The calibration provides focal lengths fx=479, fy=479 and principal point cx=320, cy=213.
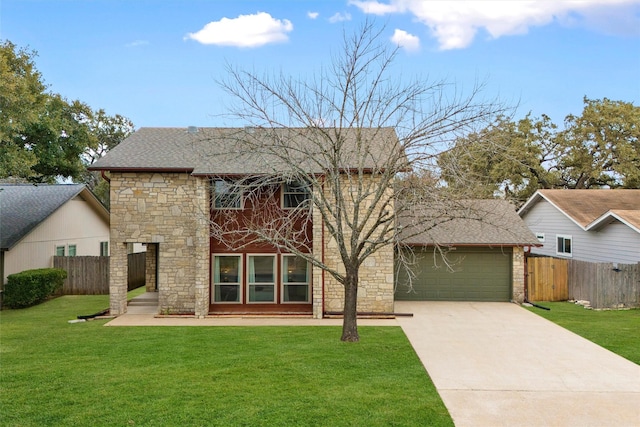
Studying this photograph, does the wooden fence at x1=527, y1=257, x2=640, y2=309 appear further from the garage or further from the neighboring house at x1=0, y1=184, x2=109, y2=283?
the neighboring house at x1=0, y1=184, x2=109, y2=283

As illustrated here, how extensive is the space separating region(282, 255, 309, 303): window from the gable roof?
10.1 meters

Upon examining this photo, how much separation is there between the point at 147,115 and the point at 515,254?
13.9 metres

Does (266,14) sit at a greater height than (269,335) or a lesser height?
greater

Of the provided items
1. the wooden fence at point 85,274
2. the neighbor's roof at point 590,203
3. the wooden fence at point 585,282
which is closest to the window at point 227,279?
the wooden fence at point 85,274

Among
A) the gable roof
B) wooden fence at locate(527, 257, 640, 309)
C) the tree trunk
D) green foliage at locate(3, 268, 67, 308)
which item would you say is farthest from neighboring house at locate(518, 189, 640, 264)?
the gable roof

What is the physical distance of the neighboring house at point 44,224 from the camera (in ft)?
58.5

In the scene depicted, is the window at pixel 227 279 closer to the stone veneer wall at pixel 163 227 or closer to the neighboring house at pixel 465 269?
the stone veneer wall at pixel 163 227

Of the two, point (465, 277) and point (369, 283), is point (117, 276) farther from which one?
point (465, 277)

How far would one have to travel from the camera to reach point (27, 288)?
16.8m

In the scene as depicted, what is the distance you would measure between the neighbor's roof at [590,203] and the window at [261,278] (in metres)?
12.4

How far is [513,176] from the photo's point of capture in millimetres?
32125

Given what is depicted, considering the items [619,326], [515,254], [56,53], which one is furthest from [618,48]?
[56,53]

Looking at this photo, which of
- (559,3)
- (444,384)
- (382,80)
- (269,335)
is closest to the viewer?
(444,384)

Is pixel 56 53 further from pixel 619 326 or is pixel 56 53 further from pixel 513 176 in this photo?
pixel 513 176
